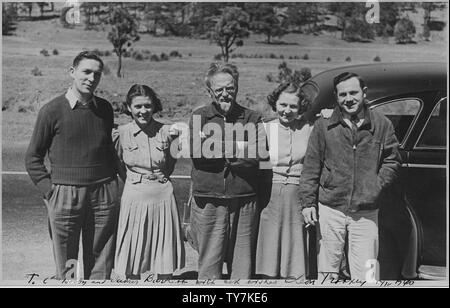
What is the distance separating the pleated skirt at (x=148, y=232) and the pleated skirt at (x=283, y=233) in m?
0.62

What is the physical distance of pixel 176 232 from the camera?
13.6ft

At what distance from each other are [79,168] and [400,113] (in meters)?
2.29

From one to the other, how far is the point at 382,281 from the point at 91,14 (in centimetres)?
293

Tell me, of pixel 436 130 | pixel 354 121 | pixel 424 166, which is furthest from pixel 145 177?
pixel 436 130

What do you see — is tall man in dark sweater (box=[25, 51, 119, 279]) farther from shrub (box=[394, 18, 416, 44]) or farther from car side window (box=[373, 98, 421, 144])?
shrub (box=[394, 18, 416, 44])

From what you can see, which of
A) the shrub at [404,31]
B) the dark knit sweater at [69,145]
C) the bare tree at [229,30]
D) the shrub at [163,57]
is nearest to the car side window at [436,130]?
the shrub at [404,31]

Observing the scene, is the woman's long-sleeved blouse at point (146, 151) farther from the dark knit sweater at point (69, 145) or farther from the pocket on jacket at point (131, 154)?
the dark knit sweater at point (69, 145)

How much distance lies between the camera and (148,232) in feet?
13.4

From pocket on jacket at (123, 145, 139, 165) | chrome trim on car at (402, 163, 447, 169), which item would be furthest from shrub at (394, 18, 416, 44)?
pocket on jacket at (123, 145, 139, 165)

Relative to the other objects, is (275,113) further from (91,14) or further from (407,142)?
(91,14)

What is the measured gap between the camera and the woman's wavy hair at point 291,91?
4.05 metres

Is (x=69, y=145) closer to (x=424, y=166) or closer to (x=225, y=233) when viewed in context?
(x=225, y=233)

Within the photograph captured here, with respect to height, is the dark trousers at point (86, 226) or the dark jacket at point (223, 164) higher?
the dark jacket at point (223, 164)

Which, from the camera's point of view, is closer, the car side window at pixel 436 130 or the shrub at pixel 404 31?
the car side window at pixel 436 130
